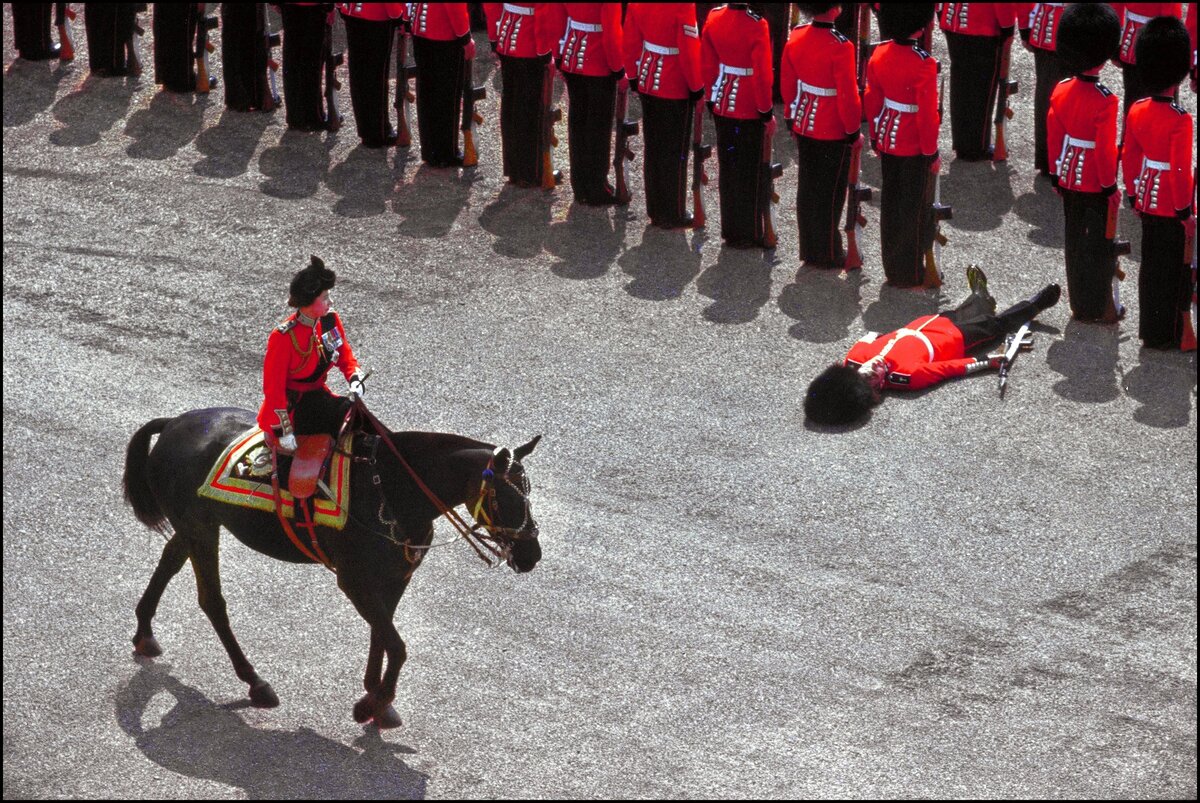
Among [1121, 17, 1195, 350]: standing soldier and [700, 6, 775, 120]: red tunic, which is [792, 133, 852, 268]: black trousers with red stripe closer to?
[700, 6, 775, 120]: red tunic

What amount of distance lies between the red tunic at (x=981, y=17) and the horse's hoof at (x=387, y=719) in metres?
7.56

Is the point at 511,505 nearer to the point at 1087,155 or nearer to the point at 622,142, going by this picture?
the point at 1087,155

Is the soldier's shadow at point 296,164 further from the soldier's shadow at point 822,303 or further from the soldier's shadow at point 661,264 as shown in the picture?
the soldier's shadow at point 822,303

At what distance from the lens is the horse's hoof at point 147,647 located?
8148mm

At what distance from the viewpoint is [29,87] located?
15.0m

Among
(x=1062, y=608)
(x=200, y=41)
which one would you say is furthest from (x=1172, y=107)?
(x=200, y=41)

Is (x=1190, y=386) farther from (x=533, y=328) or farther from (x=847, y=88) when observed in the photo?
(x=533, y=328)

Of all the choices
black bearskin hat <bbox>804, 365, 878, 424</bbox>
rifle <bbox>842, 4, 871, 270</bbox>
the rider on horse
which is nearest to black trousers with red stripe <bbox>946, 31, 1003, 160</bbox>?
rifle <bbox>842, 4, 871, 270</bbox>

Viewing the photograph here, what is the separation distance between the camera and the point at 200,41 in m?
14.7

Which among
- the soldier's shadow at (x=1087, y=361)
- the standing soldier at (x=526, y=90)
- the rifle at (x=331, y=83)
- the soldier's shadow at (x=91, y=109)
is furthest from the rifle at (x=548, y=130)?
the soldier's shadow at (x=1087, y=361)

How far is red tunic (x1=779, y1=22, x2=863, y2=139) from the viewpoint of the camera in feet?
37.0

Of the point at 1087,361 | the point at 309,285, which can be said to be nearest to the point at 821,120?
the point at 1087,361

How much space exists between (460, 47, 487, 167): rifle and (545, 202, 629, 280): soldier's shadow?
1.07 meters

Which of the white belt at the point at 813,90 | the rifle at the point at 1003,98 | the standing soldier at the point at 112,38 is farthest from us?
the standing soldier at the point at 112,38
